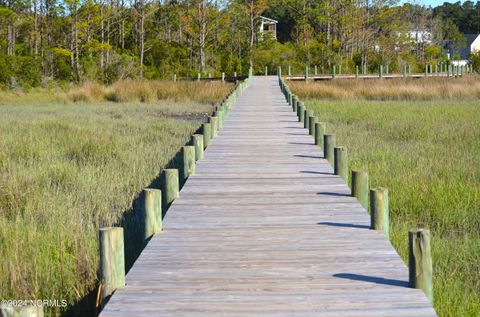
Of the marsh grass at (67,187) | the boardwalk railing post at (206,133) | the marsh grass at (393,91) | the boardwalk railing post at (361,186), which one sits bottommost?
the marsh grass at (67,187)

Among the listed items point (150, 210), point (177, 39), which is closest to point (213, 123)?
point (150, 210)

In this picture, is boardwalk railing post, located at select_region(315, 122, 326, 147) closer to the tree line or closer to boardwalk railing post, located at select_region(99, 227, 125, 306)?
boardwalk railing post, located at select_region(99, 227, 125, 306)

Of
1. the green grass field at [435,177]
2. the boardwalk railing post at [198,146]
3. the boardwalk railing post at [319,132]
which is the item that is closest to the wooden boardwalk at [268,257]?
the green grass field at [435,177]

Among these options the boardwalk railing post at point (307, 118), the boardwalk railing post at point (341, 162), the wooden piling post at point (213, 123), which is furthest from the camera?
the boardwalk railing post at point (307, 118)

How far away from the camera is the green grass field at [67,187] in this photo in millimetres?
4770

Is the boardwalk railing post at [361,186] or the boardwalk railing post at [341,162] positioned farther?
the boardwalk railing post at [341,162]

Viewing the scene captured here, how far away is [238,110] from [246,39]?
32.9m

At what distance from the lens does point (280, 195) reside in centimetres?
630

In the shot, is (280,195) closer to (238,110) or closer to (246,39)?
(238,110)

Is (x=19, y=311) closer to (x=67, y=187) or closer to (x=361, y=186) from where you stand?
(x=361, y=186)

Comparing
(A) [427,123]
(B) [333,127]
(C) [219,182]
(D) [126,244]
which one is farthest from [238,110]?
(D) [126,244]

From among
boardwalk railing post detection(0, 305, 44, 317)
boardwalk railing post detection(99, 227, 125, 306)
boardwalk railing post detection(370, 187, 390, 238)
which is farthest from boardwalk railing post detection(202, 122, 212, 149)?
boardwalk railing post detection(0, 305, 44, 317)

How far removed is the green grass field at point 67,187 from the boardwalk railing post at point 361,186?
7.40 ft

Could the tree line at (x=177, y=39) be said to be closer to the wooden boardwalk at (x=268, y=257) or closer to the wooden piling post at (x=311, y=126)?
the wooden piling post at (x=311, y=126)
